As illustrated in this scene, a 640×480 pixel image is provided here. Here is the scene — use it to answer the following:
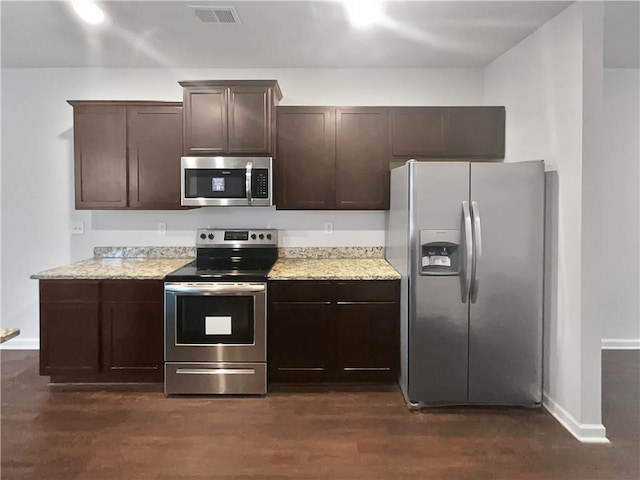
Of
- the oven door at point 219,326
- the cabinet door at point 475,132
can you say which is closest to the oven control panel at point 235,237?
the oven door at point 219,326

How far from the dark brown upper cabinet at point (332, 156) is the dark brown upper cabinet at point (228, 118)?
21cm

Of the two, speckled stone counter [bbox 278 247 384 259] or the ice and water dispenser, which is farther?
speckled stone counter [bbox 278 247 384 259]

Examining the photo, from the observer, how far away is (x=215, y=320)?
3.30m

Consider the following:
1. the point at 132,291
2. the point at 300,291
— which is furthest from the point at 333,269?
the point at 132,291

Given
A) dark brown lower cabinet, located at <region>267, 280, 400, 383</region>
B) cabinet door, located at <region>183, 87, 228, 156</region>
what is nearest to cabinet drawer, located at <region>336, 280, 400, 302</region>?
dark brown lower cabinet, located at <region>267, 280, 400, 383</region>

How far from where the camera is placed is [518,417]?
300 centimetres

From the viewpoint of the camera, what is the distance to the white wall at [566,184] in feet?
8.87

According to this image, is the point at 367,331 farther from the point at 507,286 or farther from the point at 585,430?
the point at 585,430

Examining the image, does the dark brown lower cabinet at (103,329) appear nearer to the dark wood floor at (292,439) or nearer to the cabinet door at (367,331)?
the dark wood floor at (292,439)

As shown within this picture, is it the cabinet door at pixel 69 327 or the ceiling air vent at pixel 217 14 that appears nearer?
the ceiling air vent at pixel 217 14

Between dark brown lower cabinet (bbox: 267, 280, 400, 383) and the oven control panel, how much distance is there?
0.78m

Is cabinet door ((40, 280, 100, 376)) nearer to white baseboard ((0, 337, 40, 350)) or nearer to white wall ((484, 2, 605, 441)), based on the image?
white baseboard ((0, 337, 40, 350))

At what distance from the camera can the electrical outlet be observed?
4184mm

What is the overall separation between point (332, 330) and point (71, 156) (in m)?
2.81
